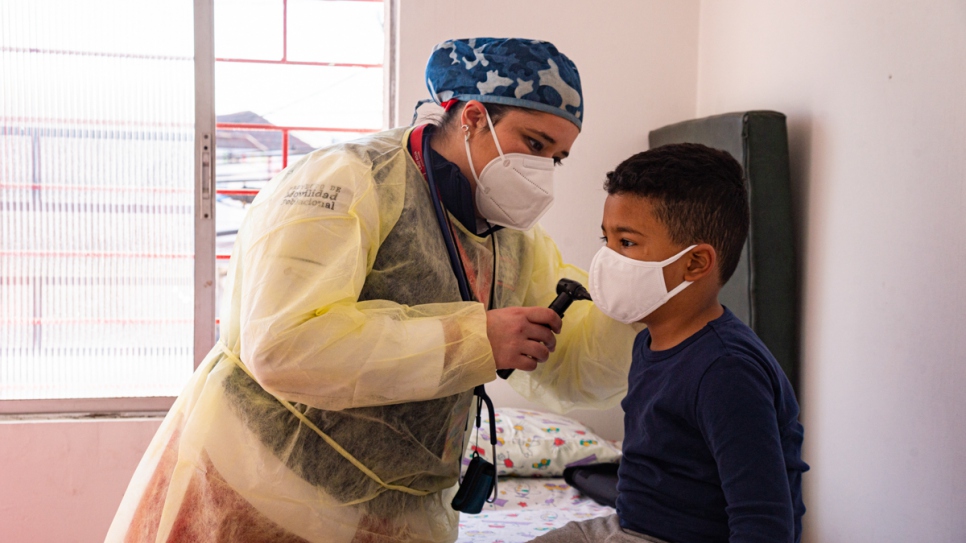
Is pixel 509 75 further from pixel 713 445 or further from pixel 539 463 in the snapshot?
pixel 539 463

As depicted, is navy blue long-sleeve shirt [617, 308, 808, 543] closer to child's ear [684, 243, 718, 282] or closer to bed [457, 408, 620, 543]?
child's ear [684, 243, 718, 282]

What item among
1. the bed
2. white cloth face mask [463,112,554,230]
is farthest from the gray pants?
the bed

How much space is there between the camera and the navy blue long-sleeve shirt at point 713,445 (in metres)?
1.02

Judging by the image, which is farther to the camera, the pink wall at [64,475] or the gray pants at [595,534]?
the pink wall at [64,475]

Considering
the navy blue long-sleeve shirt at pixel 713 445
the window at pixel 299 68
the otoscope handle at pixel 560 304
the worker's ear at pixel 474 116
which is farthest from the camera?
the window at pixel 299 68

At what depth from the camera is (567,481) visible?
245cm

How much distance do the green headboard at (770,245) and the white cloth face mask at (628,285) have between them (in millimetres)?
958

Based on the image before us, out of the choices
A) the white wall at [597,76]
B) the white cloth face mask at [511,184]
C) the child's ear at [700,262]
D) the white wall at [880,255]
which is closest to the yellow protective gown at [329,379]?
the white cloth face mask at [511,184]

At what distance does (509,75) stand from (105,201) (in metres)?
2.24

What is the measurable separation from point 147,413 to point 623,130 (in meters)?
2.28

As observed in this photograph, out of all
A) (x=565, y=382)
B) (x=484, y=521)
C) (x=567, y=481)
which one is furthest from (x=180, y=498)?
(x=567, y=481)

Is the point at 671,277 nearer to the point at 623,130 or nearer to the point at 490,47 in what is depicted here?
the point at 490,47

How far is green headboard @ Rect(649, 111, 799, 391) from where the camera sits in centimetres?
211

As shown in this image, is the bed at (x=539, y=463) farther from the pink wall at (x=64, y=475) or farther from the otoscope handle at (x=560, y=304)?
the pink wall at (x=64, y=475)
